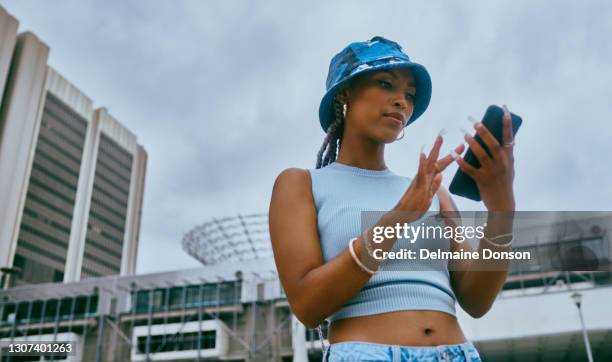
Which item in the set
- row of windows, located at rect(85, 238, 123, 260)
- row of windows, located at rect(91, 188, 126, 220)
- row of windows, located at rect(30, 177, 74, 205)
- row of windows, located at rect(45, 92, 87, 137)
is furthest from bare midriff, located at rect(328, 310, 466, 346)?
row of windows, located at rect(91, 188, 126, 220)

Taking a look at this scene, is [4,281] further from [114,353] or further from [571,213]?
[571,213]

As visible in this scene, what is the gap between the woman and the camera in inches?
69.9

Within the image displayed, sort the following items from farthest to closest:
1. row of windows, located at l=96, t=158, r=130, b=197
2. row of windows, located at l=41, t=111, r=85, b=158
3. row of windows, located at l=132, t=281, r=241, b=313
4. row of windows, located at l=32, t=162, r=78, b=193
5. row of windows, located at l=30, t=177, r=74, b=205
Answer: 1. row of windows, located at l=96, t=158, r=130, b=197
2. row of windows, located at l=41, t=111, r=85, b=158
3. row of windows, located at l=32, t=162, r=78, b=193
4. row of windows, located at l=30, t=177, r=74, b=205
5. row of windows, located at l=132, t=281, r=241, b=313

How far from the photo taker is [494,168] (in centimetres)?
182

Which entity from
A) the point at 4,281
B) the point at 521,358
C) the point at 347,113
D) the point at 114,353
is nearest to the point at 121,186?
the point at 4,281

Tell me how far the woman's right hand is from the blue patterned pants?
46 cm

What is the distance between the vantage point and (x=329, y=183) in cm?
232

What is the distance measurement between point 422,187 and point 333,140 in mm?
1024

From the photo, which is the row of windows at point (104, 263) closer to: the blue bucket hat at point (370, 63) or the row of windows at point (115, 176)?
the row of windows at point (115, 176)

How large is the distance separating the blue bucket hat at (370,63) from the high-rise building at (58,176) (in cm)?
9039

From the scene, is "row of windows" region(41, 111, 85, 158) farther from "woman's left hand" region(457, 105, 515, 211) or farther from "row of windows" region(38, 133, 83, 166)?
"woman's left hand" region(457, 105, 515, 211)

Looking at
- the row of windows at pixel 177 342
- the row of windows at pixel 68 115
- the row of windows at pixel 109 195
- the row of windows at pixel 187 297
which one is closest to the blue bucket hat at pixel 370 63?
the row of windows at pixel 187 297

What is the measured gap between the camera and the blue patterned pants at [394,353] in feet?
5.82

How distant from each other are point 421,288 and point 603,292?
36.2 m
